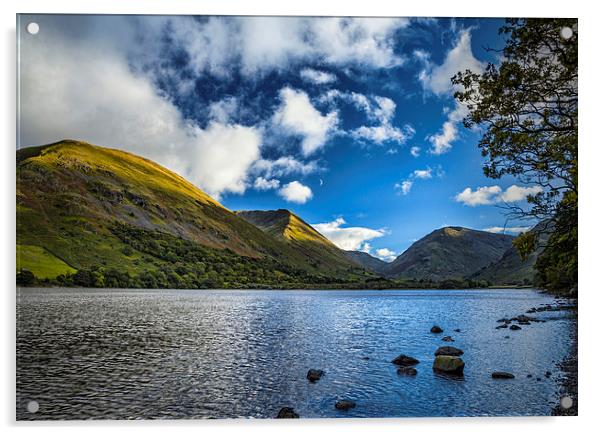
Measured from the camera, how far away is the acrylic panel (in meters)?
7.25

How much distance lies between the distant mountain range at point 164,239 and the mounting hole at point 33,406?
2.09m

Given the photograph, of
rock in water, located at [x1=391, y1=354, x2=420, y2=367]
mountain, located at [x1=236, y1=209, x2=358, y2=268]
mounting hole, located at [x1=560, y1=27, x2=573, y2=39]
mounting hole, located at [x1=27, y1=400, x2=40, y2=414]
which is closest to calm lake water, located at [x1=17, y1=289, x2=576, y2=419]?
mounting hole, located at [x1=27, y1=400, x2=40, y2=414]

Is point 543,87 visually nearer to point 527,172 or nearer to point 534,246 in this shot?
point 527,172

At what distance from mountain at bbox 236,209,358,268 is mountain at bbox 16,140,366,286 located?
0.32 feet

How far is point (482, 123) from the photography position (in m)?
8.31

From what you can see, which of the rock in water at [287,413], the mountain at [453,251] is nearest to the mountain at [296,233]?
the mountain at [453,251]

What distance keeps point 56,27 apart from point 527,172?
9.57 metres

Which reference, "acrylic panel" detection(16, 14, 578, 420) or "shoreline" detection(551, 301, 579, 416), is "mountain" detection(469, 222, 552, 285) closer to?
"acrylic panel" detection(16, 14, 578, 420)

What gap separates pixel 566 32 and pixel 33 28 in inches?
389

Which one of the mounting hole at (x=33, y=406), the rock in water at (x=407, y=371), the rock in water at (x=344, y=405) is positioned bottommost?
the mounting hole at (x=33, y=406)

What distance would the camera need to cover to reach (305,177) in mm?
9688

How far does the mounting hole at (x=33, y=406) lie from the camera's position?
655 centimetres

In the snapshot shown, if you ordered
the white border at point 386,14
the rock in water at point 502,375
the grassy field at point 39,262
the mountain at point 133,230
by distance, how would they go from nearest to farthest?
the white border at point 386,14 → the grassy field at point 39,262 → the mountain at point 133,230 → the rock in water at point 502,375

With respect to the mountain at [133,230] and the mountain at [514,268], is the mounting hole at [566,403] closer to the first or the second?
the mountain at [514,268]
